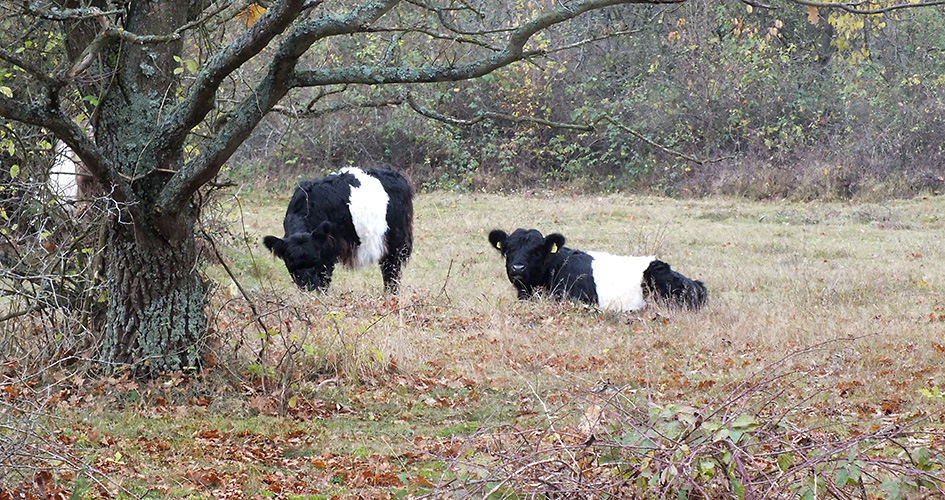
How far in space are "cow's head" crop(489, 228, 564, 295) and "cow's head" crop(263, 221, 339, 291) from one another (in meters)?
2.41

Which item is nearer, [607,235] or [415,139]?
[607,235]

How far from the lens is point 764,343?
9508 mm

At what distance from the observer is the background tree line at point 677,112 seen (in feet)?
88.1

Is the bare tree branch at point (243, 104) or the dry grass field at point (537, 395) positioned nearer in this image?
the dry grass field at point (537, 395)

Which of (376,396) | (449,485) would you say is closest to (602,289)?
(376,396)

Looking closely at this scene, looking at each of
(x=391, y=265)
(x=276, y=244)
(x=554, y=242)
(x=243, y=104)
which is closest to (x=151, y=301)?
(x=243, y=104)

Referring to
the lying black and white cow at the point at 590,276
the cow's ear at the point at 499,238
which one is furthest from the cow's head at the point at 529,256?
the cow's ear at the point at 499,238

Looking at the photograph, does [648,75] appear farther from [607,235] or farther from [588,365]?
[588,365]

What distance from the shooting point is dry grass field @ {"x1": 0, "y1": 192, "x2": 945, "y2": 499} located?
4.21m

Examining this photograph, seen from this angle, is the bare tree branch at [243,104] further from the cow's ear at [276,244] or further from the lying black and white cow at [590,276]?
the cow's ear at [276,244]

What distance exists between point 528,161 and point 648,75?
504 cm

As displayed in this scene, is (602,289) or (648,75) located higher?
(648,75)

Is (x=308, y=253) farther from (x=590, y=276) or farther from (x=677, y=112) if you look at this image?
(x=677, y=112)

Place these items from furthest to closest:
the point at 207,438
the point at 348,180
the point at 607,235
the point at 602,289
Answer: the point at 607,235
the point at 348,180
the point at 602,289
the point at 207,438
